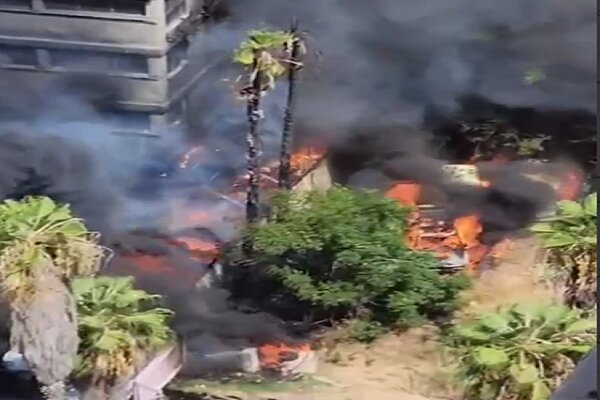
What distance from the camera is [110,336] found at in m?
3.70

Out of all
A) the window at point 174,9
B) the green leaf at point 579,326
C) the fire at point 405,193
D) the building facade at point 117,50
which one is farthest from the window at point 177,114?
the green leaf at point 579,326

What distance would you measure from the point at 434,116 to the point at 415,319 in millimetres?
1109

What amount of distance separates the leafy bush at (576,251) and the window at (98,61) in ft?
5.99

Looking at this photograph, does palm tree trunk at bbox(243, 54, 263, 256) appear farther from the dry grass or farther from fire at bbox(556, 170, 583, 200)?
fire at bbox(556, 170, 583, 200)

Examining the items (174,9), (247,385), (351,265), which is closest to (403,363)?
(351,265)

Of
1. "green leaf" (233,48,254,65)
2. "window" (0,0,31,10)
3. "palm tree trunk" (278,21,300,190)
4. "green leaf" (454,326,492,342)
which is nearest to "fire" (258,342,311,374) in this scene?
"green leaf" (454,326,492,342)

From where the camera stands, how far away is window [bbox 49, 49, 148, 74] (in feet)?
16.2

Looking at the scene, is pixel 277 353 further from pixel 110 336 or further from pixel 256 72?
pixel 256 72

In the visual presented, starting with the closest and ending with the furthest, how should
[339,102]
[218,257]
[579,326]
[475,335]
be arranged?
[579,326] < [475,335] < [218,257] < [339,102]

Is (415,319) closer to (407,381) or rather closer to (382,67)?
(407,381)

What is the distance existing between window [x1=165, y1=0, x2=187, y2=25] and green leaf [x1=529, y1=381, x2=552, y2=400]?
2.27 m

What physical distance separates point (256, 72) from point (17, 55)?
3.18 feet

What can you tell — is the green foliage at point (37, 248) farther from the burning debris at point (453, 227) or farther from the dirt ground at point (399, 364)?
the burning debris at point (453, 227)

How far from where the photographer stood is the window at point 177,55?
16.1 feet
